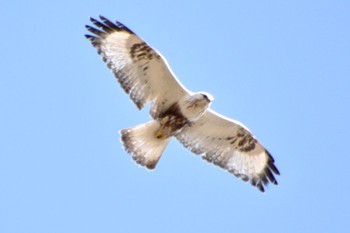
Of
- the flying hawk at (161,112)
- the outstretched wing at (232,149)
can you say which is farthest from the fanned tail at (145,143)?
the outstretched wing at (232,149)

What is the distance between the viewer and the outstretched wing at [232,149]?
54.7 feet

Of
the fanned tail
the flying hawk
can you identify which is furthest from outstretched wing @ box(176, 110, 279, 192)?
the fanned tail

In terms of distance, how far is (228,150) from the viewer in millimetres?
16875

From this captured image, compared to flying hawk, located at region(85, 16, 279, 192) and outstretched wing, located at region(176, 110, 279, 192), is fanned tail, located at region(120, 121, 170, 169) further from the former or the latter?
outstretched wing, located at region(176, 110, 279, 192)

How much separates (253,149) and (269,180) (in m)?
0.51

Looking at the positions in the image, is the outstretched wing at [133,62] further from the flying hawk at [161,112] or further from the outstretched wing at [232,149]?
the outstretched wing at [232,149]

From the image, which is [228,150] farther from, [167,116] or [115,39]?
[115,39]

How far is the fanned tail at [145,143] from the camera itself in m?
16.3

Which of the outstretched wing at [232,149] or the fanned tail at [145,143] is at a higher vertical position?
the outstretched wing at [232,149]

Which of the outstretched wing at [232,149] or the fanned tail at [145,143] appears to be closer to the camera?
the fanned tail at [145,143]

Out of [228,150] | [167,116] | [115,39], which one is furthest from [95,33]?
[228,150]

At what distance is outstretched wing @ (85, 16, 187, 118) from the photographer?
16016mm

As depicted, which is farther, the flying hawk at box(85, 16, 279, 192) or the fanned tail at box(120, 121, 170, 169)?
the fanned tail at box(120, 121, 170, 169)

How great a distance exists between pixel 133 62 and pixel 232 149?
1.90m
